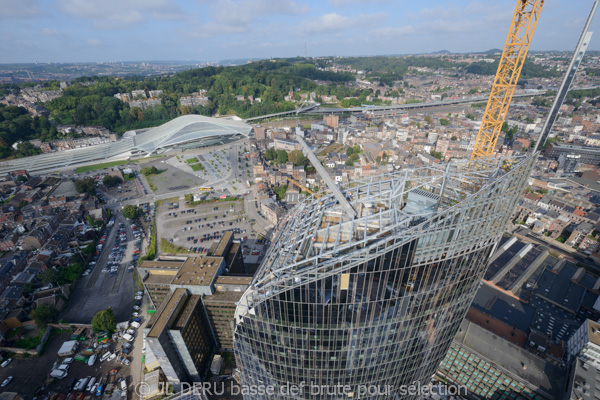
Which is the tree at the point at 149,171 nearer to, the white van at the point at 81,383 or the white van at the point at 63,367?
the white van at the point at 63,367

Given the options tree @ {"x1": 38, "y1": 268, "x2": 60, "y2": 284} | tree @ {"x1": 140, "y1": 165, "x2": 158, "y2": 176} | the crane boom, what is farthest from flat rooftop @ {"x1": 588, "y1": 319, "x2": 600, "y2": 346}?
tree @ {"x1": 140, "y1": 165, "x2": 158, "y2": 176}

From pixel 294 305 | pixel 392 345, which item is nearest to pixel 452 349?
pixel 392 345

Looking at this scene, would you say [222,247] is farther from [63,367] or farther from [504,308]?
[504,308]

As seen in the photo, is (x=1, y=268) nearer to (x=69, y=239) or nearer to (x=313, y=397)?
(x=69, y=239)

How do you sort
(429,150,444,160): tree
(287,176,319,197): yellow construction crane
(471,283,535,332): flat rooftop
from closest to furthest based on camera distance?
1. (471,283,535,332): flat rooftop
2. (287,176,319,197): yellow construction crane
3. (429,150,444,160): tree

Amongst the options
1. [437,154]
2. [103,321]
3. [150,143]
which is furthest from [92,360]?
[437,154]

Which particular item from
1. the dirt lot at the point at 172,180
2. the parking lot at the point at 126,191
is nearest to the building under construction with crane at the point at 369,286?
the dirt lot at the point at 172,180

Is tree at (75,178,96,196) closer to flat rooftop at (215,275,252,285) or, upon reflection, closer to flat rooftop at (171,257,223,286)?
flat rooftop at (171,257,223,286)
